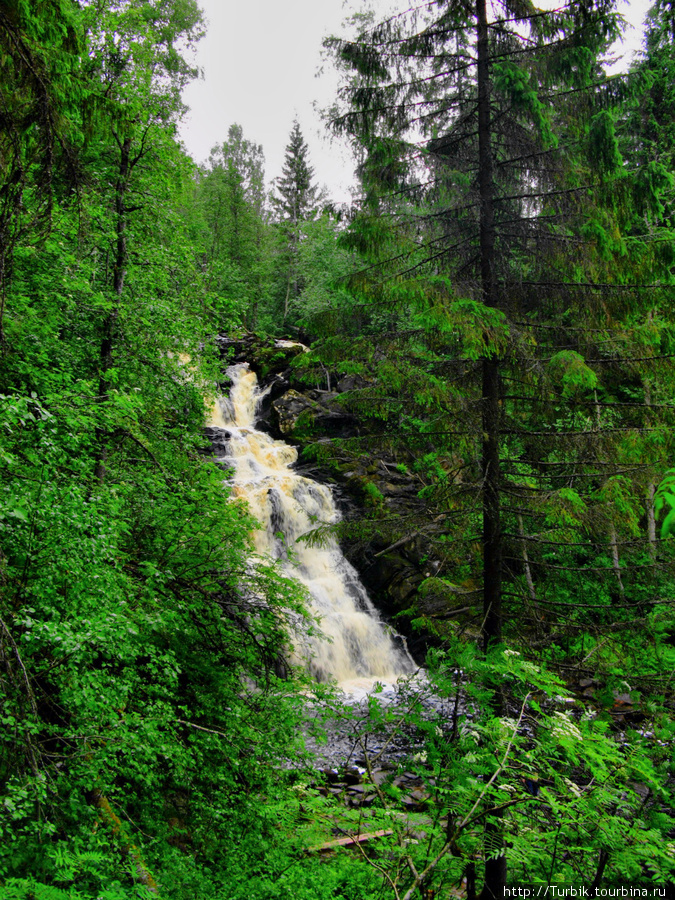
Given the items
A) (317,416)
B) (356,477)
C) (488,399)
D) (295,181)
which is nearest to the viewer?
(488,399)

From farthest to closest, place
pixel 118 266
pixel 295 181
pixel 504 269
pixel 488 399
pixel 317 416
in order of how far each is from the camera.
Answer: pixel 295 181
pixel 317 416
pixel 118 266
pixel 504 269
pixel 488 399

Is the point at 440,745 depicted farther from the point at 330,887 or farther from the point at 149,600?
the point at 149,600

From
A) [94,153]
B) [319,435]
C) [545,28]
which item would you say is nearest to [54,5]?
[94,153]

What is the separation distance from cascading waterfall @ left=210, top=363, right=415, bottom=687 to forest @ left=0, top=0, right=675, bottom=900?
3242 mm

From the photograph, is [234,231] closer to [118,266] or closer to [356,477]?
[356,477]

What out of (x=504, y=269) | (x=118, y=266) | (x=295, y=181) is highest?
(x=295, y=181)

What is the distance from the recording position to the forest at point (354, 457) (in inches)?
123

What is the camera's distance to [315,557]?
1406 cm

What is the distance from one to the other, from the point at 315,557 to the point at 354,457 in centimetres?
781

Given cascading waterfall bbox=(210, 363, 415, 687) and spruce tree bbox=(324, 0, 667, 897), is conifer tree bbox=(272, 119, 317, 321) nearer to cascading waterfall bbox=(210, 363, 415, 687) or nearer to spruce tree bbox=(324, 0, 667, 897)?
cascading waterfall bbox=(210, 363, 415, 687)

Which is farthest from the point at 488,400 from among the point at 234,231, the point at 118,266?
the point at 234,231

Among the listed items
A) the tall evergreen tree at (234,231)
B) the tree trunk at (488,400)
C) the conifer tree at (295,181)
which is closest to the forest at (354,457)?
the tree trunk at (488,400)

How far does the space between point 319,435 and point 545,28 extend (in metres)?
14.9

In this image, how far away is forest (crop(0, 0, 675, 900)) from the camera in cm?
313
